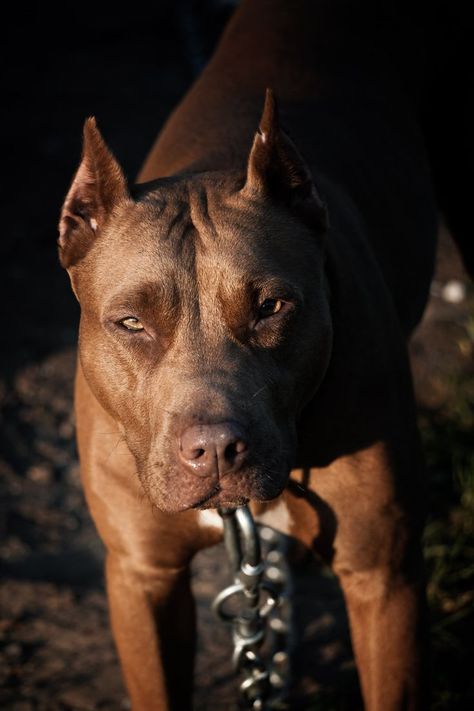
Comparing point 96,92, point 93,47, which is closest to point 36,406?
point 96,92

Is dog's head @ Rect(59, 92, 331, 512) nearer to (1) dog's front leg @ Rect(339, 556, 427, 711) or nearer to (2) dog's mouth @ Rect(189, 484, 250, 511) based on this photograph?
(2) dog's mouth @ Rect(189, 484, 250, 511)

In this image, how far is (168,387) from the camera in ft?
8.18

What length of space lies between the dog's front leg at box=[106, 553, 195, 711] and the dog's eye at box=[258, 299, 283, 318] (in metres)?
0.94

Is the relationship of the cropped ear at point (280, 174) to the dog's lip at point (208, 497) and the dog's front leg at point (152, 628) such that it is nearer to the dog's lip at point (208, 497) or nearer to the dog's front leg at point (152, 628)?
the dog's lip at point (208, 497)

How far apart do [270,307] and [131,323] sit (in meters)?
0.38

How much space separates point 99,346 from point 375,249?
1.36 metres

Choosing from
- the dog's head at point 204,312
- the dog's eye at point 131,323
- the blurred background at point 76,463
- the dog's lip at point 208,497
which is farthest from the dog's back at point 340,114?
the dog's lip at point 208,497

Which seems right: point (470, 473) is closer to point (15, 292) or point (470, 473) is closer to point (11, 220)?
point (15, 292)

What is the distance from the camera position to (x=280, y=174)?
110 inches

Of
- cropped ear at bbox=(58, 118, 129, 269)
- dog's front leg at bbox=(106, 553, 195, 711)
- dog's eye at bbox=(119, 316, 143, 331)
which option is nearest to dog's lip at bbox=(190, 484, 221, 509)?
dog's eye at bbox=(119, 316, 143, 331)

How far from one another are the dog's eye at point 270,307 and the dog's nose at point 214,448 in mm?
379

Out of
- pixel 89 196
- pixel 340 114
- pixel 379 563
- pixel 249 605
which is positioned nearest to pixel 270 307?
pixel 89 196

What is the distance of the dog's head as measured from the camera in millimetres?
2443

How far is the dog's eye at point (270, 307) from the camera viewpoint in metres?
2.61
